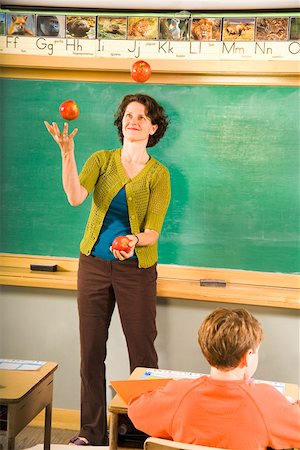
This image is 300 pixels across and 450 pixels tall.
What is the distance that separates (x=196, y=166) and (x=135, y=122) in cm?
53

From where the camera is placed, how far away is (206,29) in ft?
11.7

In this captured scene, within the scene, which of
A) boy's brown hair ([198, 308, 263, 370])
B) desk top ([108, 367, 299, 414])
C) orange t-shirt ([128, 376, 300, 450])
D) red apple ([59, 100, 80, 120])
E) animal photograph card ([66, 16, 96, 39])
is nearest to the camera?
orange t-shirt ([128, 376, 300, 450])

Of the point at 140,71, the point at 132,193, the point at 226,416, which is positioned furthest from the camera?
the point at 140,71

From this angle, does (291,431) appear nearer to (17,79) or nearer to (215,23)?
(215,23)

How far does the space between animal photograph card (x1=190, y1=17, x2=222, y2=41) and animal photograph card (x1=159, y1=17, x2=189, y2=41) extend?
4 centimetres

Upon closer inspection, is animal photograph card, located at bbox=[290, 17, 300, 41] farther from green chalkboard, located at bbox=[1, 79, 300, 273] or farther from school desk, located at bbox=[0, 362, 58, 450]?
school desk, located at bbox=[0, 362, 58, 450]

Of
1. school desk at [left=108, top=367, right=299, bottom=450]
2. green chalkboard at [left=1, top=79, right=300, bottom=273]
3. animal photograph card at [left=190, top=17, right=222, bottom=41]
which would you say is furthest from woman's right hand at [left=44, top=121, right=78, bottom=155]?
school desk at [left=108, top=367, right=299, bottom=450]

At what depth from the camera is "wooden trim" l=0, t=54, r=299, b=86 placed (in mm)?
3477

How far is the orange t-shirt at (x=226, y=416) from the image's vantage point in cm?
184

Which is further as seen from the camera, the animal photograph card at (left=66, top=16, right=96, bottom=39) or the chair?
the animal photograph card at (left=66, top=16, right=96, bottom=39)

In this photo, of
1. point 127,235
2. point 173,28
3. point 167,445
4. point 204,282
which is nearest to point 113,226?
point 127,235

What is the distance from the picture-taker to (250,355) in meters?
1.99

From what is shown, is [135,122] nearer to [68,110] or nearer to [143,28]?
[68,110]

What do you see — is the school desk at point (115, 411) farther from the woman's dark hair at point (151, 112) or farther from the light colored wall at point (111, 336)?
the woman's dark hair at point (151, 112)
